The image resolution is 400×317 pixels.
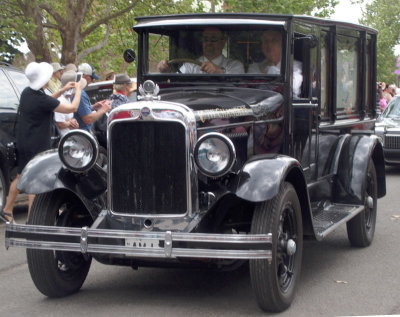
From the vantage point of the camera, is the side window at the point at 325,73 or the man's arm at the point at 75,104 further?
the man's arm at the point at 75,104

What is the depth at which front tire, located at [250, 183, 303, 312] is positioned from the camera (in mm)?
5545

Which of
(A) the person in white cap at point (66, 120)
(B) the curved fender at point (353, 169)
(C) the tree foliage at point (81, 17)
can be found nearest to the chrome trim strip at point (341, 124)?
(B) the curved fender at point (353, 169)

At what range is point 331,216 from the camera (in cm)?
732

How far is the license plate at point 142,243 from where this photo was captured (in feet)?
17.7

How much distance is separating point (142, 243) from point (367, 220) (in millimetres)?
3653

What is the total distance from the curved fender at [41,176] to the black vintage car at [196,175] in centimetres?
1

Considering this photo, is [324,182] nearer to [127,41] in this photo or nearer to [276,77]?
[276,77]

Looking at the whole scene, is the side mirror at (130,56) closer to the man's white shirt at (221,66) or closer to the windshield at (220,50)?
the windshield at (220,50)

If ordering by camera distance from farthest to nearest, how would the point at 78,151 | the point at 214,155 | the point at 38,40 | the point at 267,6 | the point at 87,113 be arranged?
the point at 267,6
the point at 38,40
the point at 87,113
the point at 78,151
the point at 214,155

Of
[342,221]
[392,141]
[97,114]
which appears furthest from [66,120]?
[392,141]

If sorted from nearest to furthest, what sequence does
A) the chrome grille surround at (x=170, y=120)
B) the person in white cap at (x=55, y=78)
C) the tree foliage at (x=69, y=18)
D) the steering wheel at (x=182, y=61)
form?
the chrome grille surround at (x=170, y=120) → the steering wheel at (x=182, y=61) → the person in white cap at (x=55, y=78) → the tree foliage at (x=69, y=18)

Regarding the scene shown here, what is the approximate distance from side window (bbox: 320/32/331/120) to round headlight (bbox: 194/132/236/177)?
243 centimetres

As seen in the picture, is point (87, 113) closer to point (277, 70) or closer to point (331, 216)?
point (277, 70)

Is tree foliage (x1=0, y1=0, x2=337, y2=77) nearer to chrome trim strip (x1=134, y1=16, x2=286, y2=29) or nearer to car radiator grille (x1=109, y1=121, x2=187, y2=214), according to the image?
chrome trim strip (x1=134, y1=16, x2=286, y2=29)
